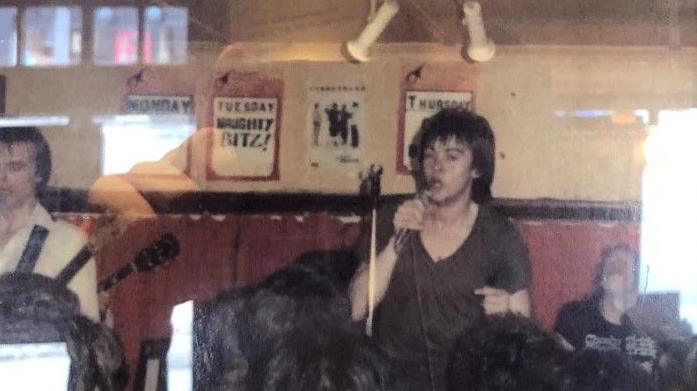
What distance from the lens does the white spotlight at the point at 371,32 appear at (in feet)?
3.22

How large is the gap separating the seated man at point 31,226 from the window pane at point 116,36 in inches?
4.8

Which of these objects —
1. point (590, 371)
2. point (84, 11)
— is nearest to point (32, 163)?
point (84, 11)

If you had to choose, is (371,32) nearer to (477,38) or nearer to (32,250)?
(477,38)

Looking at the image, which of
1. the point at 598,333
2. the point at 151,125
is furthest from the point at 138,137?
the point at 598,333

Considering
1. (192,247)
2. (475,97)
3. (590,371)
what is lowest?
(590,371)

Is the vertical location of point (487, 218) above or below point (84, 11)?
below

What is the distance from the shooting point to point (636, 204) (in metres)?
0.96

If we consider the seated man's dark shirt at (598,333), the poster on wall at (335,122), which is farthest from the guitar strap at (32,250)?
the seated man's dark shirt at (598,333)

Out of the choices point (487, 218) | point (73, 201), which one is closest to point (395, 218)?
point (487, 218)

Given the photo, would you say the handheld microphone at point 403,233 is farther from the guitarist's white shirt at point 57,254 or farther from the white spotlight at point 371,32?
the guitarist's white shirt at point 57,254

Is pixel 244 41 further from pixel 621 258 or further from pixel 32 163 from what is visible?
pixel 621 258

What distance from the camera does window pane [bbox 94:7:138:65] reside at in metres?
1.02

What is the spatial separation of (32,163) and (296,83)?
33 centimetres

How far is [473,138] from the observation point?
98 cm
